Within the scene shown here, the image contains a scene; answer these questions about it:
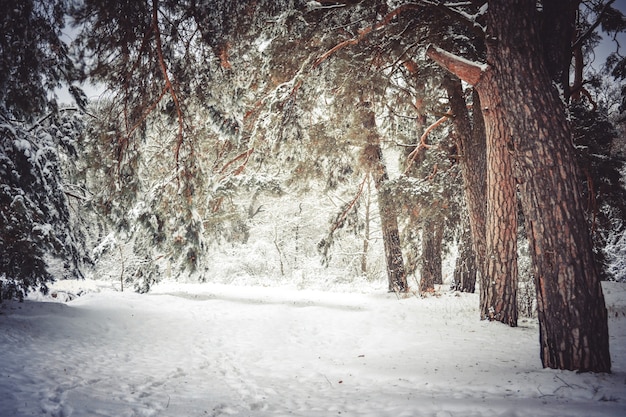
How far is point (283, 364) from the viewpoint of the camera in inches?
187

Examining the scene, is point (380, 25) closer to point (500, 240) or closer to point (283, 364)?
point (500, 240)

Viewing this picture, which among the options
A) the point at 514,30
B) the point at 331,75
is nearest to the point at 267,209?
the point at 331,75

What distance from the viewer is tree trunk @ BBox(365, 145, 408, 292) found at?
9.38 metres

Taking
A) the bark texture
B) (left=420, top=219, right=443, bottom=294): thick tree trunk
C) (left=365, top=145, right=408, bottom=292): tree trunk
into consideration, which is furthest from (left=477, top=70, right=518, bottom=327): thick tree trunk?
(left=420, top=219, right=443, bottom=294): thick tree trunk

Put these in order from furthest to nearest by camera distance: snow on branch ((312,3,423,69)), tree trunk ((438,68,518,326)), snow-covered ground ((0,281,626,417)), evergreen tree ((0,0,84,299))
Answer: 1. tree trunk ((438,68,518,326))
2. snow on branch ((312,3,423,69))
3. evergreen tree ((0,0,84,299))
4. snow-covered ground ((0,281,626,417))

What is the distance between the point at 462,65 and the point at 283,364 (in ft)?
16.3

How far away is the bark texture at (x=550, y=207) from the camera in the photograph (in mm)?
3211

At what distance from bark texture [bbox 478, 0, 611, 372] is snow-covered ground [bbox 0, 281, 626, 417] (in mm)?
320

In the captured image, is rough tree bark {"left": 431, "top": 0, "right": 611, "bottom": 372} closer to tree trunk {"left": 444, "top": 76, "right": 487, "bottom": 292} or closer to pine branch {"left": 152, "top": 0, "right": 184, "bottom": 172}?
tree trunk {"left": 444, "top": 76, "right": 487, "bottom": 292}

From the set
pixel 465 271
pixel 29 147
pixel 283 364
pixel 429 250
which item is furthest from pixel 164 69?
pixel 465 271

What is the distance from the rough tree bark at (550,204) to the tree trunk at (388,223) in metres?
5.62

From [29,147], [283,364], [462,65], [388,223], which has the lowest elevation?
[283,364]

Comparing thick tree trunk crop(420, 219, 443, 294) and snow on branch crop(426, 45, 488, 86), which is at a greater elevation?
snow on branch crop(426, 45, 488, 86)

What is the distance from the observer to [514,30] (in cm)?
374
